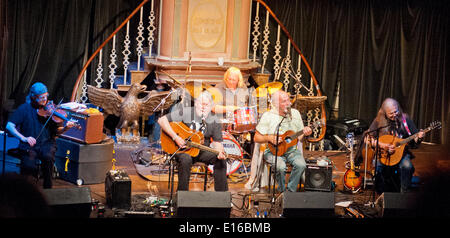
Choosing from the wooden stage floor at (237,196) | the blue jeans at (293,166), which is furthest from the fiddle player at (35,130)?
the blue jeans at (293,166)

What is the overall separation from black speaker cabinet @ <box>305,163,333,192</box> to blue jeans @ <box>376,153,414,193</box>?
2.00ft

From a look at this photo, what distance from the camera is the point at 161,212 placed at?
6609mm

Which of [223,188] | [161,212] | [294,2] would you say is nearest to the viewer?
[161,212]

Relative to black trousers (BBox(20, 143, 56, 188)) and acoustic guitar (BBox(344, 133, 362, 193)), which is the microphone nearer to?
acoustic guitar (BBox(344, 133, 362, 193))

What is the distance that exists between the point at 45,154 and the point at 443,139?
7.21 meters

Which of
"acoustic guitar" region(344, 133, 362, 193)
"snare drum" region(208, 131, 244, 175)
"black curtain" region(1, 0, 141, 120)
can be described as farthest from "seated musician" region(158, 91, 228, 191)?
"black curtain" region(1, 0, 141, 120)

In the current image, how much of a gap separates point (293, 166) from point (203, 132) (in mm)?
1193

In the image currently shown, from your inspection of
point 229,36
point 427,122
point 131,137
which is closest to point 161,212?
point 131,137

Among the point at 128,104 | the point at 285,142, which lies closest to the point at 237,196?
the point at 285,142

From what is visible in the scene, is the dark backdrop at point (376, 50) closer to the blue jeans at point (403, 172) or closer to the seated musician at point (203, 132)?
the blue jeans at point (403, 172)

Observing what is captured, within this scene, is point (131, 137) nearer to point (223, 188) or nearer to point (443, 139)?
point (223, 188)

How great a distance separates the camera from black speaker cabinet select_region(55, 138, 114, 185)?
758 centimetres

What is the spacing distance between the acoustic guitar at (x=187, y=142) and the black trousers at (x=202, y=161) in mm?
63

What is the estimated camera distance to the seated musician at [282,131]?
24.2 feet
